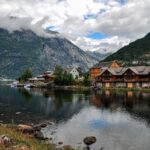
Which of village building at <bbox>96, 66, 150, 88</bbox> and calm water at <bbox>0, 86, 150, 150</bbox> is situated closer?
calm water at <bbox>0, 86, 150, 150</bbox>

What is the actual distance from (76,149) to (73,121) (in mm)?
23162

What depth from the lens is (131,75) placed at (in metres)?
157

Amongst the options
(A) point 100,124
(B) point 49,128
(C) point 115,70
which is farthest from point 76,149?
(C) point 115,70

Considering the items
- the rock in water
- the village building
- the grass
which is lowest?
the rock in water

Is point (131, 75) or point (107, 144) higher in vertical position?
point (131, 75)

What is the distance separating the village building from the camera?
152 m

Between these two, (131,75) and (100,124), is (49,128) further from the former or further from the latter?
(131,75)

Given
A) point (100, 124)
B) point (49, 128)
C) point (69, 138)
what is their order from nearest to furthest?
point (69, 138) < point (49, 128) < point (100, 124)

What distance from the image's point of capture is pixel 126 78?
521 ft

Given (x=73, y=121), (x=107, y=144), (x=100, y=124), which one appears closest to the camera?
(x=107, y=144)

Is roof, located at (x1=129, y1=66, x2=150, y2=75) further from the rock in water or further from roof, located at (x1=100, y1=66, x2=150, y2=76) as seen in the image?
the rock in water

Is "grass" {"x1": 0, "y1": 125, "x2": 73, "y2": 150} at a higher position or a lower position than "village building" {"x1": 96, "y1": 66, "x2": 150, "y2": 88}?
lower

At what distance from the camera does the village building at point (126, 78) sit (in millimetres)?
151875

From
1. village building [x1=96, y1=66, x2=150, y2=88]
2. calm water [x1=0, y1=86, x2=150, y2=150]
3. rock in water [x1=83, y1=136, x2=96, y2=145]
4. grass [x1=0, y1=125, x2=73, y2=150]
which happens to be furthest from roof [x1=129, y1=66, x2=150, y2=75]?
grass [x1=0, y1=125, x2=73, y2=150]
